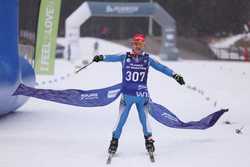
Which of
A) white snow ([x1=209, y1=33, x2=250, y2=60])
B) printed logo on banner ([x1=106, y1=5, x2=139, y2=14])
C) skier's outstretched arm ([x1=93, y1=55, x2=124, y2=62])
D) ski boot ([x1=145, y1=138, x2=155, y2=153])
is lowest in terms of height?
white snow ([x1=209, y1=33, x2=250, y2=60])

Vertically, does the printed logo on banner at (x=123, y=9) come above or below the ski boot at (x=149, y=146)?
above

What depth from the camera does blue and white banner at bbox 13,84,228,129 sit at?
7.52m

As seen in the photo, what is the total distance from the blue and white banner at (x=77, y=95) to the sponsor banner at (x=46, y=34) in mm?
7900

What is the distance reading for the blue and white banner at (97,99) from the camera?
24.7 ft

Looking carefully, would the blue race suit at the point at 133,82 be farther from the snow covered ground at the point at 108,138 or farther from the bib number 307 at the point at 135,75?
the snow covered ground at the point at 108,138

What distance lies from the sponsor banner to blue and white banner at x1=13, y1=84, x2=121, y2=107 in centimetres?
790

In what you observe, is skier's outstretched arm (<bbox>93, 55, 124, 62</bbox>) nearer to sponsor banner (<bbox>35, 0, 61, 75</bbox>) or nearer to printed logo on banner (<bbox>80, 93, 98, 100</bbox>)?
printed logo on banner (<bbox>80, 93, 98, 100</bbox>)

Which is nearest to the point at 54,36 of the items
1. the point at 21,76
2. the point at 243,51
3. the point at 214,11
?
the point at 21,76

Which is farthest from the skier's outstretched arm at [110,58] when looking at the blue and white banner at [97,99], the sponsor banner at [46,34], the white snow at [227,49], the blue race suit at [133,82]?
the white snow at [227,49]

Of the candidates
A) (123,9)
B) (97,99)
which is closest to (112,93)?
(97,99)

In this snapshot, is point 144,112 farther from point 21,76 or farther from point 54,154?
point 21,76

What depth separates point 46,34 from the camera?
53.4 feet

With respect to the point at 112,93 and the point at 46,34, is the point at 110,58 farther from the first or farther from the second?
the point at 46,34

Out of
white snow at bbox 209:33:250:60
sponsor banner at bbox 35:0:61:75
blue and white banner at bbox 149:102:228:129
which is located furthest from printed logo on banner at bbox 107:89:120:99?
white snow at bbox 209:33:250:60
